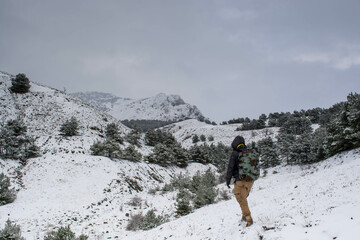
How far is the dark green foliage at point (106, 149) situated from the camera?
96.7ft

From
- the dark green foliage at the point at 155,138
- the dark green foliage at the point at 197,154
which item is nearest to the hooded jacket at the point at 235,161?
the dark green foliage at the point at 155,138

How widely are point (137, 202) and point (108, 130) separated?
24.4 m

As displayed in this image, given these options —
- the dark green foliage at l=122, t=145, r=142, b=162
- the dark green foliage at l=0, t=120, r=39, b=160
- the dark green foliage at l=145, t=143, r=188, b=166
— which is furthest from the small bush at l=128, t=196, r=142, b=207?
the dark green foliage at l=145, t=143, r=188, b=166

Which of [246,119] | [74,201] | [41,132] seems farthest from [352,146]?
[246,119]

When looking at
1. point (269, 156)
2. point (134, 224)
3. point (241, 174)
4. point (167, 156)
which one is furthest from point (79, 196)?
point (269, 156)

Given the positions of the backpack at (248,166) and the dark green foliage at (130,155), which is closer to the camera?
the backpack at (248,166)

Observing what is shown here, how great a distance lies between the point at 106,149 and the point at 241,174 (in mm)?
28079

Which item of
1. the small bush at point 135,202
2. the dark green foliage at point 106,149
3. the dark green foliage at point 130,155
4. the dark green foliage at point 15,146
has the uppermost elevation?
the dark green foliage at point 15,146

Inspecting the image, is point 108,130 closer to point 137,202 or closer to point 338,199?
point 137,202

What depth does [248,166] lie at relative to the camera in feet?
A: 18.5

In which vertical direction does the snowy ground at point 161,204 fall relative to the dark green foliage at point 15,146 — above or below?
below

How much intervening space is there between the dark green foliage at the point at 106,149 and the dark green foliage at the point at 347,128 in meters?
30.6

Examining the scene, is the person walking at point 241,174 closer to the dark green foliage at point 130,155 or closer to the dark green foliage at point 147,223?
the dark green foliage at point 147,223

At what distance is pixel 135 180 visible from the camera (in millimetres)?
27094
